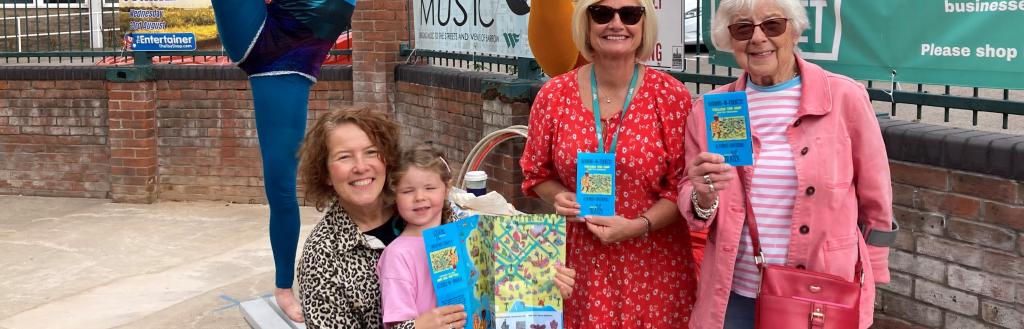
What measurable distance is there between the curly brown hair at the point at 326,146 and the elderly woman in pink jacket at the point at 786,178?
79cm

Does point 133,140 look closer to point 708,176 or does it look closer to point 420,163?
point 420,163

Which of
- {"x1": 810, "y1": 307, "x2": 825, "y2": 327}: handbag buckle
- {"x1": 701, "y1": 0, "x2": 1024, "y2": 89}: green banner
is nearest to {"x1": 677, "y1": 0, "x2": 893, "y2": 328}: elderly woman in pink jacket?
{"x1": 810, "y1": 307, "x2": 825, "y2": 327}: handbag buckle

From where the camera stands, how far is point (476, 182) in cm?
421

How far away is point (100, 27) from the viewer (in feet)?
32.7

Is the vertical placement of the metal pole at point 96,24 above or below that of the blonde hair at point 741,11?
above

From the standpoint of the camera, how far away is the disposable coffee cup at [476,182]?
4.16 metres

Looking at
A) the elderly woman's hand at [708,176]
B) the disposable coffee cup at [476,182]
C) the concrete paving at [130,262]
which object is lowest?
the concrete paving at [130,262]

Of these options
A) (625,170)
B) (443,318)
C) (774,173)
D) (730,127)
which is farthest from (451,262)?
(774,173)

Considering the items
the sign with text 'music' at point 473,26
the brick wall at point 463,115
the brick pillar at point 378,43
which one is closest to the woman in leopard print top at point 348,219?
the brick wall at point 463,115

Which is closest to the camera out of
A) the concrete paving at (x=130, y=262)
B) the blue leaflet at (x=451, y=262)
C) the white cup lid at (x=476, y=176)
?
the blue leaflet at (x=451, y=262)

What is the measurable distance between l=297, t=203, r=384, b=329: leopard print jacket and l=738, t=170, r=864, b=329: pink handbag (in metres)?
1.02

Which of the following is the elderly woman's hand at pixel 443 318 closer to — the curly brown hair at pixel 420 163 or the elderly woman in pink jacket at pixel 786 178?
the curly brown hair at pixel 420 163

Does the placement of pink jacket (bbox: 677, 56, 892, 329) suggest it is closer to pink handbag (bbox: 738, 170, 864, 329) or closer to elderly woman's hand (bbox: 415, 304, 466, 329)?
pink handbag (bbox: 738, 170, 864, 329)

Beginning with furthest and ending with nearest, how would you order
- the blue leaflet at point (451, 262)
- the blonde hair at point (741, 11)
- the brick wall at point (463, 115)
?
the brick wall at point (463, 115), the blonde hair at point (741, 11), the blue leaflet at point (451, 262)
